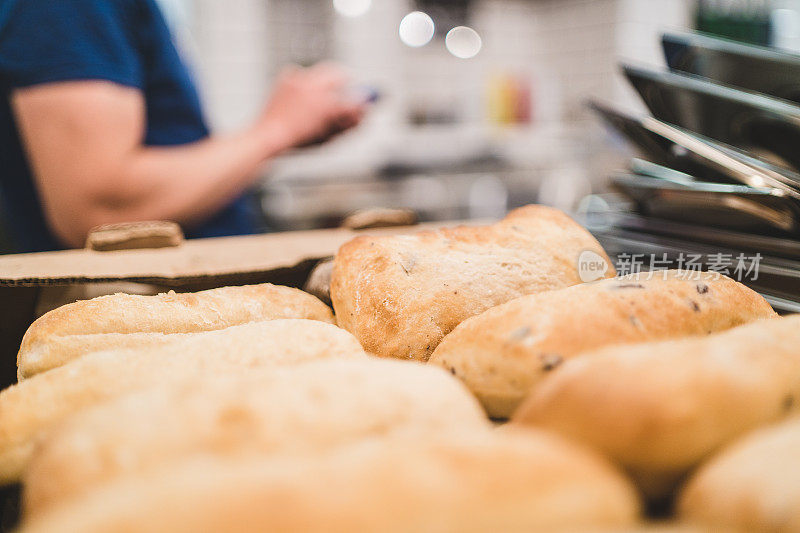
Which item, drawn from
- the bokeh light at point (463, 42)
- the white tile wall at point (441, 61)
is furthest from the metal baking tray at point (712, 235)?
the bokeh light at point (463, 42)

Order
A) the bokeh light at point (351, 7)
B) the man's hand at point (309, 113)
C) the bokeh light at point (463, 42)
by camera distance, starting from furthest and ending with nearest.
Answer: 1. the bokeh light at point (463, 42)
2. the bokeh light at point (351, 7)
3. the man's hand at point (309, 113)

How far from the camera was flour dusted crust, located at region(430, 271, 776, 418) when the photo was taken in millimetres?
521

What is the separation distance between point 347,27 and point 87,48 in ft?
9.97

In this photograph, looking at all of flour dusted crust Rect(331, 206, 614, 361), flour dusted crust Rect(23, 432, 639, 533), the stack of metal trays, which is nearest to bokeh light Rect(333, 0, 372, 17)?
the stack of metal trays

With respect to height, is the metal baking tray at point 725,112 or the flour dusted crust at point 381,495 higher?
the metal baking tray at point 725,112

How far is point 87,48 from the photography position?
1.11 metres

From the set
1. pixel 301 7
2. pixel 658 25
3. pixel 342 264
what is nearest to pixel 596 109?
pixel 342 264

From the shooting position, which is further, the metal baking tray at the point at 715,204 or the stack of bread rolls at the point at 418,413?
the metal baking tray at the point at 715,204

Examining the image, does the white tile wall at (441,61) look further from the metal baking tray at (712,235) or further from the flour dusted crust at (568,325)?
the flour dusted crust at (568,325)

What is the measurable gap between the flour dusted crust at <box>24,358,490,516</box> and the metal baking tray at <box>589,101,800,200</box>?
2.04 feet

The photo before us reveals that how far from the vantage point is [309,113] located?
1.53 metres

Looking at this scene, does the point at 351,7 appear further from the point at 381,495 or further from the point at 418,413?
the point at 381,495

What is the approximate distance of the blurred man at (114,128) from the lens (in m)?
1.09

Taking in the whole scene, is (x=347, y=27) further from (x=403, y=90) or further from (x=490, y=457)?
(x=490, y=457)
